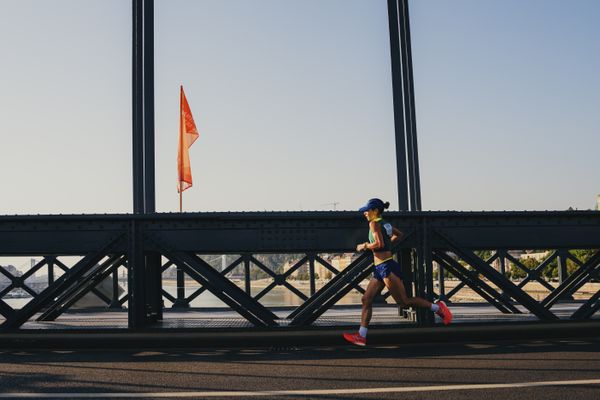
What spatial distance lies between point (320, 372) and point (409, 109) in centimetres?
507

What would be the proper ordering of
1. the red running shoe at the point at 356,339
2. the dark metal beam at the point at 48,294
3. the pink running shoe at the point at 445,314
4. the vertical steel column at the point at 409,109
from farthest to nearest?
1. the vertical steel column at the point at 409,109
2. the dark metal beam at the point at 48,294
3. the pink running shoe at the point at 445,314
4. the red running shoe at the point at 356,339

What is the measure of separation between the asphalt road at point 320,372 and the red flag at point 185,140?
5.20 m

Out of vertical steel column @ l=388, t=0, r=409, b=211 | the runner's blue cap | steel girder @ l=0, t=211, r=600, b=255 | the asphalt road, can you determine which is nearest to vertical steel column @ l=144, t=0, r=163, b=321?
steel girder @ l=0, t=211, r=600, b=255

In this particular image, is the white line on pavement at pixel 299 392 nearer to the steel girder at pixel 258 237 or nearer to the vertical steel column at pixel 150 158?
the steel girder at pixel 258 237

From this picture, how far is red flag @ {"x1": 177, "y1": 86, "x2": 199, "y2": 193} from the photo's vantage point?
474 inches

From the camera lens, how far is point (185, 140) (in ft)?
40.1

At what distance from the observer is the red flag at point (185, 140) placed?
12.0 m

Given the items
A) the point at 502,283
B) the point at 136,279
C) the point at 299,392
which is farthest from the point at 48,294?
the point at 502,283

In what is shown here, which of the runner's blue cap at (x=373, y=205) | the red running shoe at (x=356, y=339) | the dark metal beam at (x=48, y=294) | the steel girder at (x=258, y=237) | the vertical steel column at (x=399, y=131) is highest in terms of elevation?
the vertical steel column at (x=399, y=131)

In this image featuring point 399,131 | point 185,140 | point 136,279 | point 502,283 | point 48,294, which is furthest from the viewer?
point 185,140

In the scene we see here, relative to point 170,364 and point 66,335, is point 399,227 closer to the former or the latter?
point 170,364

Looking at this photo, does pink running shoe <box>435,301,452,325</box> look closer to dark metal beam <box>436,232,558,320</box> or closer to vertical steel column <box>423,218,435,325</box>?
vertical steel column <box>423,218,435,325</box>

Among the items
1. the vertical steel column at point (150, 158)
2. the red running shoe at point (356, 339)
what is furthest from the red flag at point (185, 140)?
the red running shoe at point (356, 339)

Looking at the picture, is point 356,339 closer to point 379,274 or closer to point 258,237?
point 379,274
